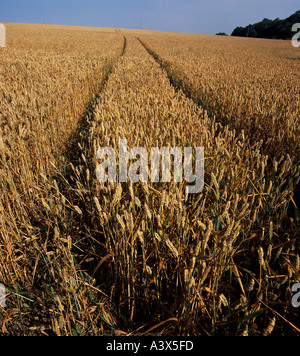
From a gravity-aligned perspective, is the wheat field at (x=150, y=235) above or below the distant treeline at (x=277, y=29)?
below

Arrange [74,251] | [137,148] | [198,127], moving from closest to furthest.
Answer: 1. [74,251]
2. [137,148]
3. [198,127]

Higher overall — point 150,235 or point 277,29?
point 277,29

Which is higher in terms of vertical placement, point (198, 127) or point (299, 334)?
point (198, 127)

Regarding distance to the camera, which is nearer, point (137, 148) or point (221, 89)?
point (137, 148)

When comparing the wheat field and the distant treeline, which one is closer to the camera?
the wheat field

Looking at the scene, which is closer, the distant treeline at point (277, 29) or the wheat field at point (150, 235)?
the wheat field at point (150, 235)

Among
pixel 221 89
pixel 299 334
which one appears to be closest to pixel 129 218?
pixel 299 334

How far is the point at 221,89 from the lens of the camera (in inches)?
172

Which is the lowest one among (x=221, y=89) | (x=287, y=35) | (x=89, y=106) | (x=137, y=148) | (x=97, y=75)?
(x=137, y=148)

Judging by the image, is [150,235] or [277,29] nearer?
[150,235]

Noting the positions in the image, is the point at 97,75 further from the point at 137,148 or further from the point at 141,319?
the point at 141,319

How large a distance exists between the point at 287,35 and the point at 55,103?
61165 millimetres

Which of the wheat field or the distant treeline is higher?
the distant treeline
